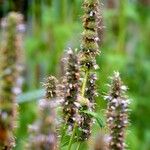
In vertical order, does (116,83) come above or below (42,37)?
below

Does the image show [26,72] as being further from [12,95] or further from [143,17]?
[12,95]

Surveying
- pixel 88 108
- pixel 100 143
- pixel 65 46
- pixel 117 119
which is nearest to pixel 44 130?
pixel 100 143

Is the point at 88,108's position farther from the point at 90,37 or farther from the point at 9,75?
the point at 9,75

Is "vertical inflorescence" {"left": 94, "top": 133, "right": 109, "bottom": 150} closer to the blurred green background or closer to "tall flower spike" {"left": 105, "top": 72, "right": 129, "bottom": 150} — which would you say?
"tall flower spike" {"left": 105, "top": 72, "right": 129, "bottom": 150}

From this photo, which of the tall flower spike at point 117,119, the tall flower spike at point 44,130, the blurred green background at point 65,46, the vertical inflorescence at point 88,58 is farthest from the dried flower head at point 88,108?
Answer: the blurred green background at point 65,46

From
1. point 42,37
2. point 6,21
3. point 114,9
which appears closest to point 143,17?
point 114,9
